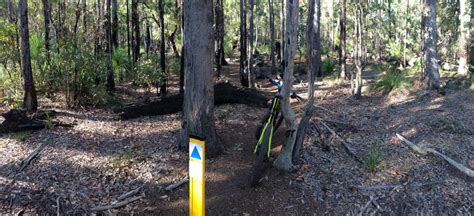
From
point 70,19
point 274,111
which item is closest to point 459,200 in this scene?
point 274,111

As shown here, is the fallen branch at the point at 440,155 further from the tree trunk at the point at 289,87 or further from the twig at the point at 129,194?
the twig at the point at 129,194

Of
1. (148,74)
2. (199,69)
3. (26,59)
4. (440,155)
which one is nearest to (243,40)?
(148,74)

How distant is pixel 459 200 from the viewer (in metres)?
5.60

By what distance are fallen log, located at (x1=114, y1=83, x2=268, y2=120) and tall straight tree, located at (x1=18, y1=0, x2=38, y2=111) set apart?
2.00 meters

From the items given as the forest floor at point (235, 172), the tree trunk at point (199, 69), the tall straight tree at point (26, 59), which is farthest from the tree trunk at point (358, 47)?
the tall straight tree at point (26, 59)

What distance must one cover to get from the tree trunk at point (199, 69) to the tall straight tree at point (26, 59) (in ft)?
16.2

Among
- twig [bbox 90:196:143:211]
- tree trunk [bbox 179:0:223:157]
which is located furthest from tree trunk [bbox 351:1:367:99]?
twig [bbox 90:196:143:211]

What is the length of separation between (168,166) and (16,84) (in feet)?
23.4

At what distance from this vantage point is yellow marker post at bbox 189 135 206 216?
3.51 meters

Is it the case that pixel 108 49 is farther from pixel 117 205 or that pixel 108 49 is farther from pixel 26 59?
pixel 117 205

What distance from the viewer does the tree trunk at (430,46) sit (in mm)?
12453

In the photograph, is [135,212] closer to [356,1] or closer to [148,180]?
[148,180]

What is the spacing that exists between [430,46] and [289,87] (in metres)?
9.44

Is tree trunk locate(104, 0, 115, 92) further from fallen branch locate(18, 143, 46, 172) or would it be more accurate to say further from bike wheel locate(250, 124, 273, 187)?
bike wheel locate(250, 124, 273, 187)
